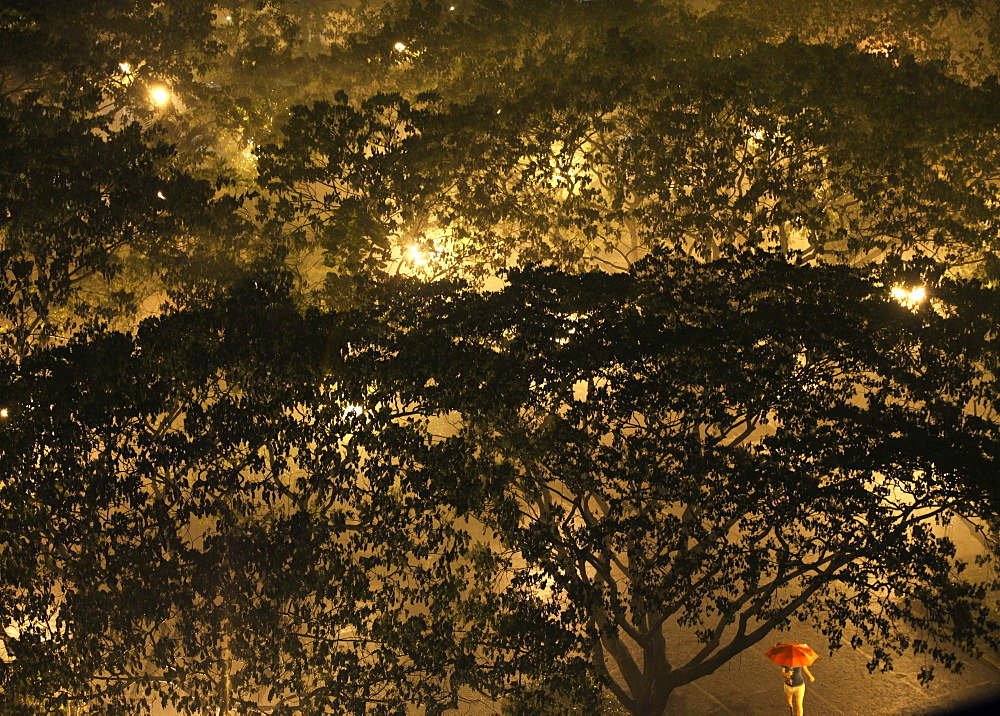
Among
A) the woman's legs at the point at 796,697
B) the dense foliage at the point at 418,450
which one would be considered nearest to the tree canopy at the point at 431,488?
the dense foliage at the point at 418,450

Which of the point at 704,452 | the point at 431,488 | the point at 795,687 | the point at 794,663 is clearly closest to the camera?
the point at 431,488

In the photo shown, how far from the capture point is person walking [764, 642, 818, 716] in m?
10.7

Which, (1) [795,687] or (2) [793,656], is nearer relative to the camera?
(2) [793,656]

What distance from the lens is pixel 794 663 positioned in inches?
420

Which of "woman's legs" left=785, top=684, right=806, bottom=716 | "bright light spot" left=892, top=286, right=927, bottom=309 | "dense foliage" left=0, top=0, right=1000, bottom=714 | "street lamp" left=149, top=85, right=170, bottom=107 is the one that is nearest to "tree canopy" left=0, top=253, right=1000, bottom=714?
"dense foliage" left=0, top=0, right=1000, bottom=714

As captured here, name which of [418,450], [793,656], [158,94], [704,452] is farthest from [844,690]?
[158,94]

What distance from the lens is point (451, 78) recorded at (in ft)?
62.3

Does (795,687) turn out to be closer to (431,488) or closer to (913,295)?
(913,295)

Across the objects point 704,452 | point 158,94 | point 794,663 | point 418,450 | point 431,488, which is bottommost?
point 794,663

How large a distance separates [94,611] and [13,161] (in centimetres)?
579

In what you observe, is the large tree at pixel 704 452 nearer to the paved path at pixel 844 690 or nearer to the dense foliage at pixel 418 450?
the dense foliage at pixel 418 450

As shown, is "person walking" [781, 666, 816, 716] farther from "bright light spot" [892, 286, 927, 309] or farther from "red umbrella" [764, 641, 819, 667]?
"bright light spot" [892, 286, 927, 309]

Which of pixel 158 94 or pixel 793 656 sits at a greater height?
pixel 158 94

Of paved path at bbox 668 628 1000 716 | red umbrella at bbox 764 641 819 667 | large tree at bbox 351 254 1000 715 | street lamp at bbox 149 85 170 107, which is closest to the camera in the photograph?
large tree at bbox 351 254 1000 715
